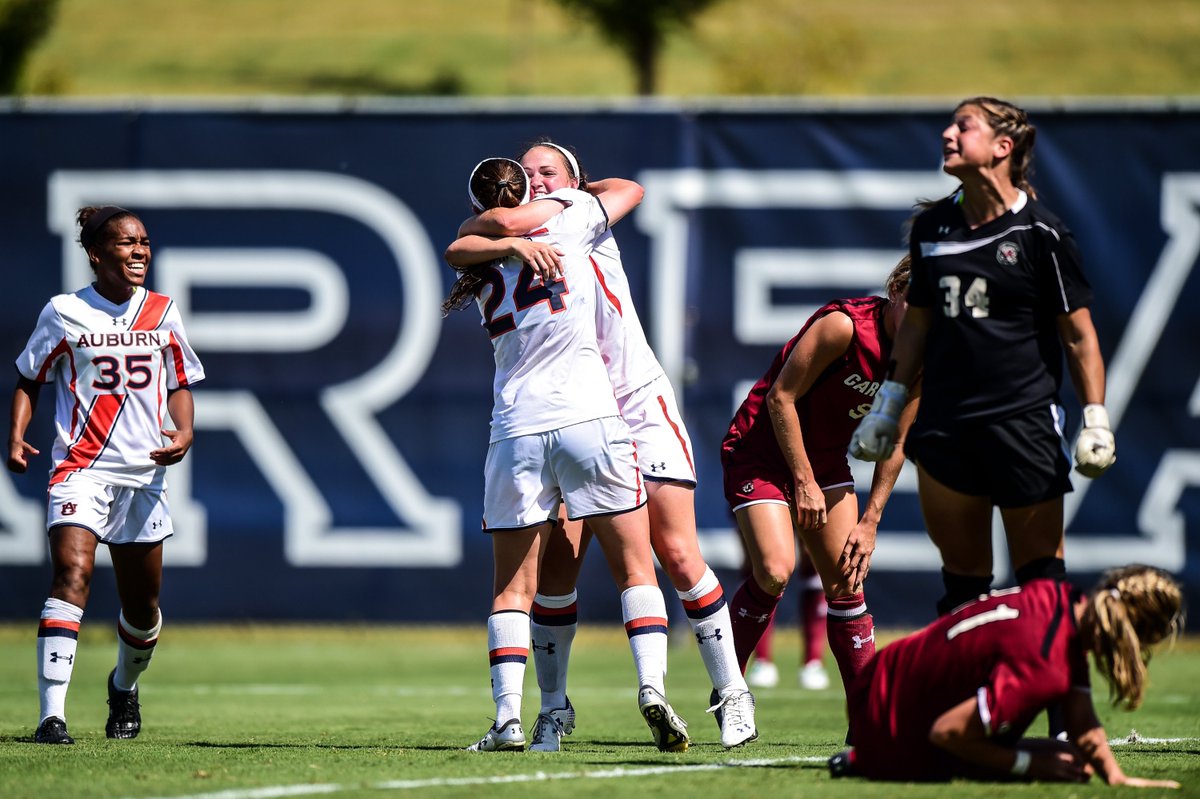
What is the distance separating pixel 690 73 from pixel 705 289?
4215cm

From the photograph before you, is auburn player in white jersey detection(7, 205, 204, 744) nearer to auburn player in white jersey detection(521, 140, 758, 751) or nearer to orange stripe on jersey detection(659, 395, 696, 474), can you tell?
auburn player in white jersey detection(521, 140, 758, 751)

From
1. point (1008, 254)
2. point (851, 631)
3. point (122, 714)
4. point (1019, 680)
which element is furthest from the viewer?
Result: point (122, 714)

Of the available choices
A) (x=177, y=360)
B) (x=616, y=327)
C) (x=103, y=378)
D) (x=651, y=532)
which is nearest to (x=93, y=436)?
(x=103, y=378)

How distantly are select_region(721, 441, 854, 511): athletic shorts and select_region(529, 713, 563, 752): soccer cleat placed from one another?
1209mm

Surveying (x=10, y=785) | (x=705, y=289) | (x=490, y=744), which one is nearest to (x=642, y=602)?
(x=490, y=744)

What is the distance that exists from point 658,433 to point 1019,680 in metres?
2.06

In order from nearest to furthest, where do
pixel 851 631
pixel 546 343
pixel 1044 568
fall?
pixel 1044 568 < pixel 546 343 < pixel 851 631

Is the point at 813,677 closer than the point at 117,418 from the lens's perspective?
No

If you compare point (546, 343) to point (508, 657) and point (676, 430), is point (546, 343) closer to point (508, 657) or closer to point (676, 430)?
point (676, 430)

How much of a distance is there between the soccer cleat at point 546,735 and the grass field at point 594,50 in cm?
3457

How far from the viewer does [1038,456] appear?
210 inches

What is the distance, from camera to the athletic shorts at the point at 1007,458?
5332mm

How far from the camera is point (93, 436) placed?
704cm

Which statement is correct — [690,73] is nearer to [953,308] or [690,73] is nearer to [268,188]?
[268,188]
